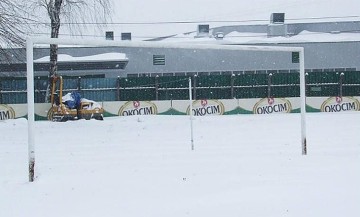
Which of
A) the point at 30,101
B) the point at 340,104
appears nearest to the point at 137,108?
the point at 340,104

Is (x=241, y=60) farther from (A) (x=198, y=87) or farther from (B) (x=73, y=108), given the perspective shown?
(B) (x=73, y=108)

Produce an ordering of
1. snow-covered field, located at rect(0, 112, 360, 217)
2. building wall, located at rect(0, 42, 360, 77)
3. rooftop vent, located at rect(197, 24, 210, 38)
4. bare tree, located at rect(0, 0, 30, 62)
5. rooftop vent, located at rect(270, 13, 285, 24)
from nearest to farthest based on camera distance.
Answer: snow-covered field, located at rect(0, 112, 360, 217) < bare tree, located at rect(0, 0, 30, 62) < building wall, located at rect(0, 42, 360, 77) < rooftop vent, located at rect(270, 13, 285, 24) < rooftop vent, located at rect(197, 24, 210, 38)

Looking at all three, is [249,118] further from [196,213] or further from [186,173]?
[196,213]

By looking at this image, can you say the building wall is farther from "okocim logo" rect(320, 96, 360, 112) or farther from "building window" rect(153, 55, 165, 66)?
"okocim logo" rect(320, 96, 360, 112)

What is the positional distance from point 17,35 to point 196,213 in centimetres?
1876

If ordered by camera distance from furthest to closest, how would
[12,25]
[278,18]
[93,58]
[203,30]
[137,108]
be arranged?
[203,30] < [278,18] < [93,58] < [137,108] < [12,25]

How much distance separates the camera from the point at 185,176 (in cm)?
990

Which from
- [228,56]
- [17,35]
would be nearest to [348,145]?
[17,35]

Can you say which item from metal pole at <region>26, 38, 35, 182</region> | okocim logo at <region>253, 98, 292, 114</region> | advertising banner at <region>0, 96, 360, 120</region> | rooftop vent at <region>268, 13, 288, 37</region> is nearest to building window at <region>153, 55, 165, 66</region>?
rooftop vent at <region>268, 13, 288, 37</region>

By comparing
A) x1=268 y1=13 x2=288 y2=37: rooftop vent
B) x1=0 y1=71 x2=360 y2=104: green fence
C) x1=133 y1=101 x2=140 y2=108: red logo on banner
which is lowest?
x1=133 y1=101 x2=140 y2=108: red logo on banner

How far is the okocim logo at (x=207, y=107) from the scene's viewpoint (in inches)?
1143

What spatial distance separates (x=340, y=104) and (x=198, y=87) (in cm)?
797

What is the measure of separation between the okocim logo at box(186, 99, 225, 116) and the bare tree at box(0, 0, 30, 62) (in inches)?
362

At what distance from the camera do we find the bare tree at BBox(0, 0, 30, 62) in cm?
2361
